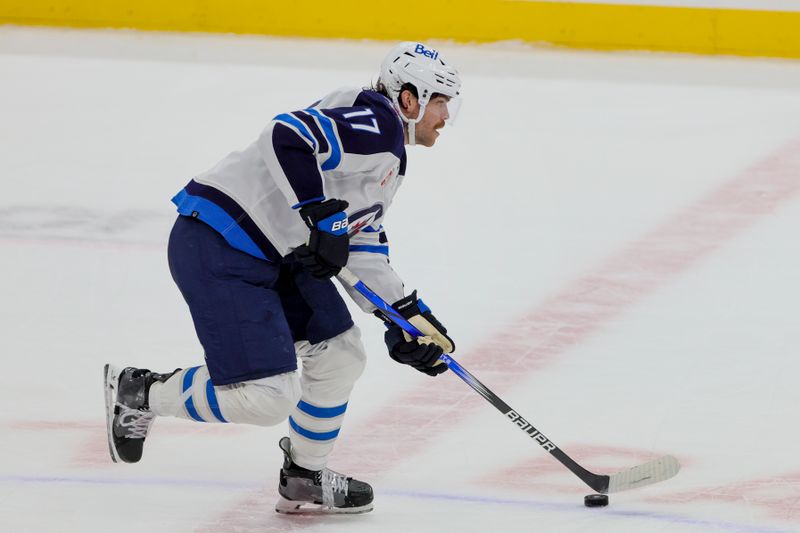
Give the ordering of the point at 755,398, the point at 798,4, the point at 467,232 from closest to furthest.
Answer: the point at 755,398 < the point at 467,232 < the point at 798,4

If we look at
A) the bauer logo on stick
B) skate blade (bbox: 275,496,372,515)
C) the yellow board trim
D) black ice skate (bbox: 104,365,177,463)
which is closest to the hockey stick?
the bauer logo on stick

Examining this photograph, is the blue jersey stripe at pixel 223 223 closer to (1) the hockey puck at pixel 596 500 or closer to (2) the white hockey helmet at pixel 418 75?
(2) the white hockey helmet at pixel 418 75

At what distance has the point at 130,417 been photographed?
3.25 meters

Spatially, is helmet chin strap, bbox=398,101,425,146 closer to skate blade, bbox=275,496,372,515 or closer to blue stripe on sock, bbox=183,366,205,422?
blue stripe on sock, bbox=183,366,205,422

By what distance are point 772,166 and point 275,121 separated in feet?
10.7

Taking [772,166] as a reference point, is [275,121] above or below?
below

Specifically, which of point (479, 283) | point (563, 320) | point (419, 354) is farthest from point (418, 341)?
point (479, 283)

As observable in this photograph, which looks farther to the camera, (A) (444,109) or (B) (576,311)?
(B) (576,311)

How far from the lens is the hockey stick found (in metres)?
3.23

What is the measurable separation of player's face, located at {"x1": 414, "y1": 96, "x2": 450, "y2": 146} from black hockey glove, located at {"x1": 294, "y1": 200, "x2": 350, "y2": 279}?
29cm

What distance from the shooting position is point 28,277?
460 centimetres

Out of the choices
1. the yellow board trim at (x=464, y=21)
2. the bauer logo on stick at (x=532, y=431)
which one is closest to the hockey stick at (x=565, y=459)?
the bauer logo on stick at (x=532, y=431)

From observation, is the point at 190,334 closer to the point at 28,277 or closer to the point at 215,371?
the point at 28,277

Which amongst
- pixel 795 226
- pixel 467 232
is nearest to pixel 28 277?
pixel 467 232
